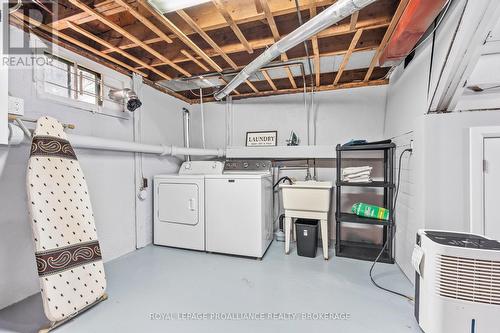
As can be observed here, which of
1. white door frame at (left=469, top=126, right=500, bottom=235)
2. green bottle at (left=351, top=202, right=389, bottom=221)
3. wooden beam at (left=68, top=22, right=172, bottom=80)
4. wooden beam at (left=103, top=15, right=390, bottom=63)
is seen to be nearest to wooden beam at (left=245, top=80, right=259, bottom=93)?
wooden beam at (left=103, top=15, right=390, bottom=63)

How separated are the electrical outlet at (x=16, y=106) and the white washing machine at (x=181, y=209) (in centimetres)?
155

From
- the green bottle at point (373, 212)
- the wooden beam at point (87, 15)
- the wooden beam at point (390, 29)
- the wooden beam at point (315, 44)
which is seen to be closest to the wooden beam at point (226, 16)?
the wooden beam at point (315, 44)

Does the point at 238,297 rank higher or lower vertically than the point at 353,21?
lower

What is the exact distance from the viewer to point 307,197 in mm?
2715

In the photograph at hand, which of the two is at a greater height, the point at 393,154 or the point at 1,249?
the point at 393,154

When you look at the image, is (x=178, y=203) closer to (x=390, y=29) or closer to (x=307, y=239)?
(x=307, y=239)

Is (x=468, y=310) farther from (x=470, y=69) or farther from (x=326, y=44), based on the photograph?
(x=326, y=44)

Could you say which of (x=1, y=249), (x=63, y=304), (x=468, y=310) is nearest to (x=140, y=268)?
(x=63, y=304)

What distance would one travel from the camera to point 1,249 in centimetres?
175

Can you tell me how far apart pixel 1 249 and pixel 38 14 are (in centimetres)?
195

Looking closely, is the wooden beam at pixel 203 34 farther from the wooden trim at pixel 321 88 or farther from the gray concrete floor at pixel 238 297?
the gray concrete floor at pixel 238 297

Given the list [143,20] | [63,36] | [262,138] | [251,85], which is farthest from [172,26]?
[262,138]

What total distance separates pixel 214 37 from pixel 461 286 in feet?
9.26

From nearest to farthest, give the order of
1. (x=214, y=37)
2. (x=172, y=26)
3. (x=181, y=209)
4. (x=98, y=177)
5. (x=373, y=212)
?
(x=172, y=26)
(x=214, y=37)
(x=98, y=177)
(x=373, y=212)
(x=181, y=209)
